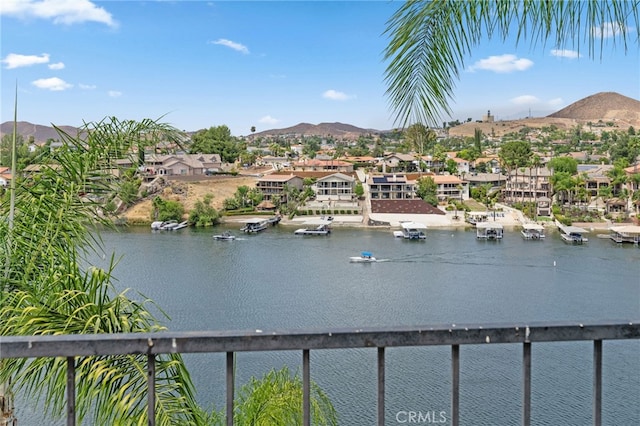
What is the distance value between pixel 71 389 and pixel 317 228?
73.3ft

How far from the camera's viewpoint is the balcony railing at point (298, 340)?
28.7 inches

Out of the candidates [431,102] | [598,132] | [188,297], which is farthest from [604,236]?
[598,132]

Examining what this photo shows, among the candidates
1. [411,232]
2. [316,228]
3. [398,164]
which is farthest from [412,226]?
[398,164]

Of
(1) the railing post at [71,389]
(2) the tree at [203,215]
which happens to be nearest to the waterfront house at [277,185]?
(2) the tree at [203,215]

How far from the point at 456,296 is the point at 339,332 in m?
12.7

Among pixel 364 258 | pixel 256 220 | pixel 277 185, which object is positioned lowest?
pixel 364 258

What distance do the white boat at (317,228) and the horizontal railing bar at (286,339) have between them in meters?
21.3

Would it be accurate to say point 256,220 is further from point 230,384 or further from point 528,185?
point 230,384

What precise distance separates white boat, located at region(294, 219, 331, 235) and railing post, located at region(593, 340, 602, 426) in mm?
21220

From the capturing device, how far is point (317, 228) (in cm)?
2312

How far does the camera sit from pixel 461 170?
32.7 meters

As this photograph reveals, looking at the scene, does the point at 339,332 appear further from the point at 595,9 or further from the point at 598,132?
the point at 598,132

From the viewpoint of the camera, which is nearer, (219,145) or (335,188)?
(335,188)

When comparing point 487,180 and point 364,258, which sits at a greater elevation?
point 487,180
